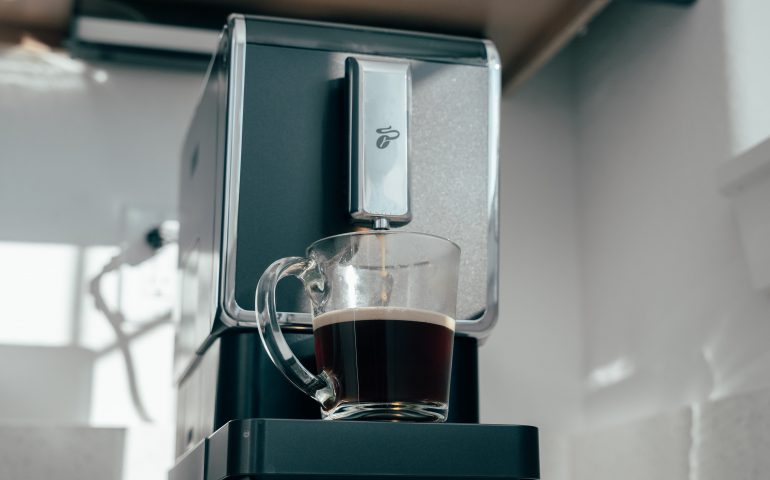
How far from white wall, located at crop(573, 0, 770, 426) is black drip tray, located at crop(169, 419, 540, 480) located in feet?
1.49

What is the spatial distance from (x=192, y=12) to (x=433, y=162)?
50 cm

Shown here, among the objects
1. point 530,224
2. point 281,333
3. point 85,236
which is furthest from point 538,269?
point 281,333

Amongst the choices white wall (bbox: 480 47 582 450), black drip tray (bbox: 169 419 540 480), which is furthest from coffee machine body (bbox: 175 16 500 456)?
white wall (bbox: 480 47 582 450)

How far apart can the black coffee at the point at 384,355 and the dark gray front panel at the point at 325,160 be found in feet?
0.34

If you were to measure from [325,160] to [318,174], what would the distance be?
0.01m

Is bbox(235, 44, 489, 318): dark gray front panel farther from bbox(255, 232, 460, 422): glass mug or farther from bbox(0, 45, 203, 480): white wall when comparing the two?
bbox(0, 45, 203, 480): white wall

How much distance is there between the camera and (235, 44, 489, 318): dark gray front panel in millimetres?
921

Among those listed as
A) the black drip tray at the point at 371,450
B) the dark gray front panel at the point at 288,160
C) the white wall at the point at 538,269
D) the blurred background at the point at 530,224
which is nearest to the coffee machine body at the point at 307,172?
the dark gray front panel at the point at 288,160

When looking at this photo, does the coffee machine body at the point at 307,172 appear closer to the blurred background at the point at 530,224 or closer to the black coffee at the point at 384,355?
the black coffee at the point at 384,355

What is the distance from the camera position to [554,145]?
161 centimetres

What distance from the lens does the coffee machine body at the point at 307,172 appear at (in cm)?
90

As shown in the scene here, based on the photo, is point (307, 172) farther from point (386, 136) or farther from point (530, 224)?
point (530, 224)

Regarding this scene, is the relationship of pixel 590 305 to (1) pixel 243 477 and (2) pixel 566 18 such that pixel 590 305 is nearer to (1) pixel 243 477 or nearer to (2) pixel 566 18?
(2) pixel 566 18

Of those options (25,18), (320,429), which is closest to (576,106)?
(25,18)
